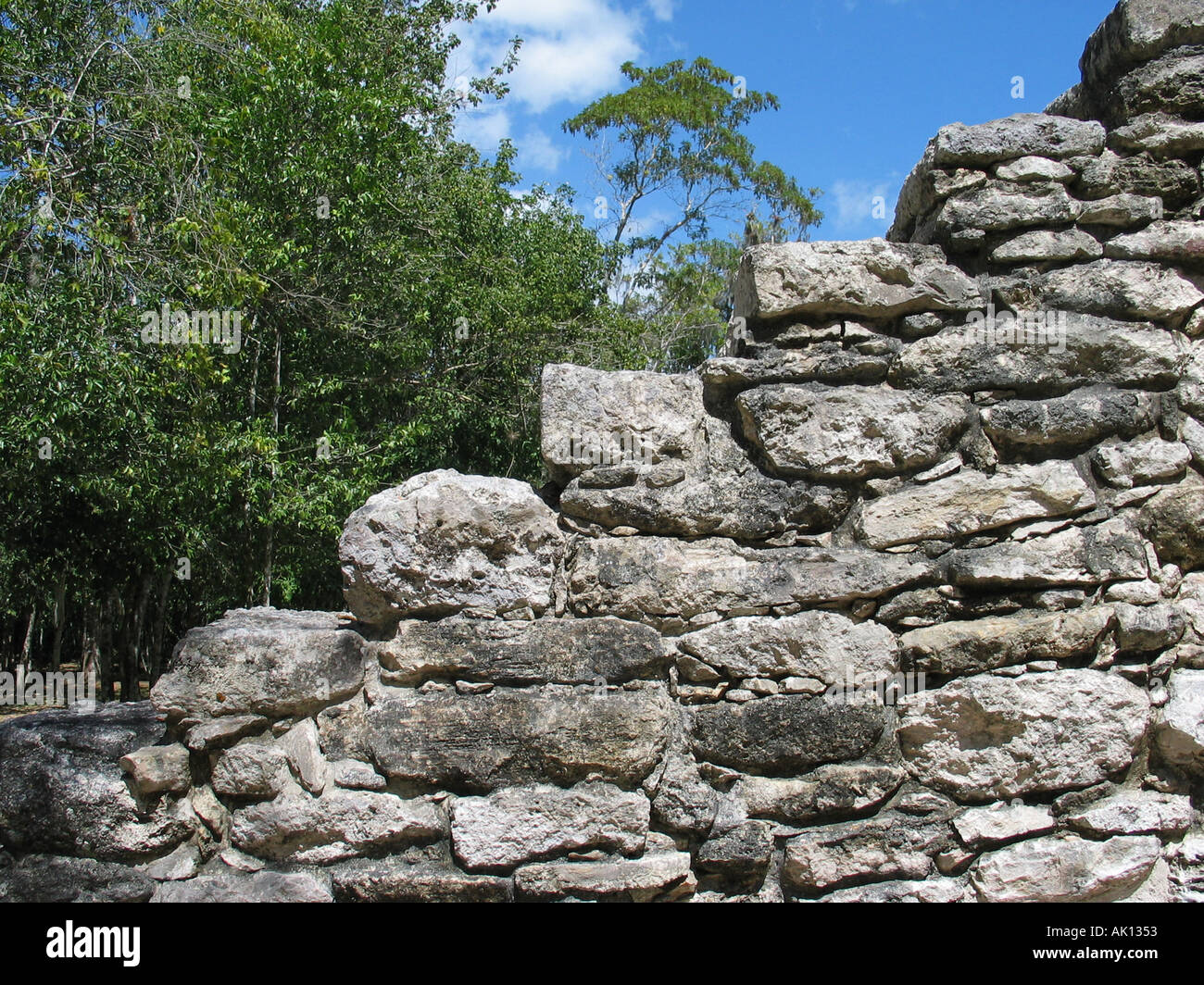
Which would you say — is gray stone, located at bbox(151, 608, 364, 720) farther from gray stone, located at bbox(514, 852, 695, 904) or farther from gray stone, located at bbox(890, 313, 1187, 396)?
gray stone, located at bbox(890, 313, 1187, 396)

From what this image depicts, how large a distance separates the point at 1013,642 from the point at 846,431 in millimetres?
705

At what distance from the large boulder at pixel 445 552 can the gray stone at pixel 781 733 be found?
1.84 feet

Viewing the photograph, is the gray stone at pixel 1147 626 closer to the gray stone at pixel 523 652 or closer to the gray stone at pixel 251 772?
the gray stone at pixel 523 652

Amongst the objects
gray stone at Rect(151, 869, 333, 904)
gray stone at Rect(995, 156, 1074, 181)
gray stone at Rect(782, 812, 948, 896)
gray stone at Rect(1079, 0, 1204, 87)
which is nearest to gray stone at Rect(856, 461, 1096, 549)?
gray stone at Rect(782, 812, 948, 896)

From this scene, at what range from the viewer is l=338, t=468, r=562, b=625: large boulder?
7.90 ft

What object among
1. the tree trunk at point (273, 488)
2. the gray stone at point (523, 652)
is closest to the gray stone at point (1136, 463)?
→ the gray stone at point (523, 652)

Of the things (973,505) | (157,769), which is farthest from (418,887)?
(973,505)

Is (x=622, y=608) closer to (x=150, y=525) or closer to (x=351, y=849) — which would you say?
(x=351, y=849)

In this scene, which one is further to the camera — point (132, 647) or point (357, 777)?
point (132, 647)

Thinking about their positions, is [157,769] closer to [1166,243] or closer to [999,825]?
[999,825]

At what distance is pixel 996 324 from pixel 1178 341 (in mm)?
531

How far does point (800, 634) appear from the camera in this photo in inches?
94.3

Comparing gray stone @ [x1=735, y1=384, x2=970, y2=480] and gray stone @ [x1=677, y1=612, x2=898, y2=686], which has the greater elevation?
gray stone @ [x1=735, y1=384, x2=970, y2=480]

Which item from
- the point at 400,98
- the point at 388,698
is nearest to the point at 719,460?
the point at 388,698
